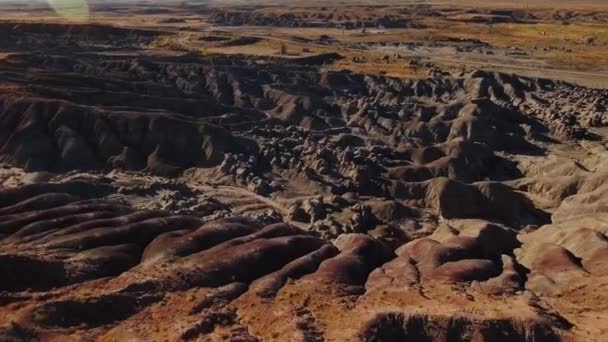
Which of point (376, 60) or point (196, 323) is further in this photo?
point (376, 60)

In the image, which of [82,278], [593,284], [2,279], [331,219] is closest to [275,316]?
[82,278]

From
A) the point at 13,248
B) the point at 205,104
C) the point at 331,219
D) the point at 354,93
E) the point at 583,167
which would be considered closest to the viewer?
the point at 13,248

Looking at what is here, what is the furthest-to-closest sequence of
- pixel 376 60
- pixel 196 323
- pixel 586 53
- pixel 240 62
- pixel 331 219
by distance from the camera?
1. pixel 586 53
2. pixel 376 60
3. pixel 240 62
4. pixel 331 219
5. pixel 196 323

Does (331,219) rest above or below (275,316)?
below

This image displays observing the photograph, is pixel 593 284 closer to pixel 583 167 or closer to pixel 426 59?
pixel 583 167

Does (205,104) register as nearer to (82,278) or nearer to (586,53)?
(82,278)

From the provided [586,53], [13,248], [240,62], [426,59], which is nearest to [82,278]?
[13,248]
